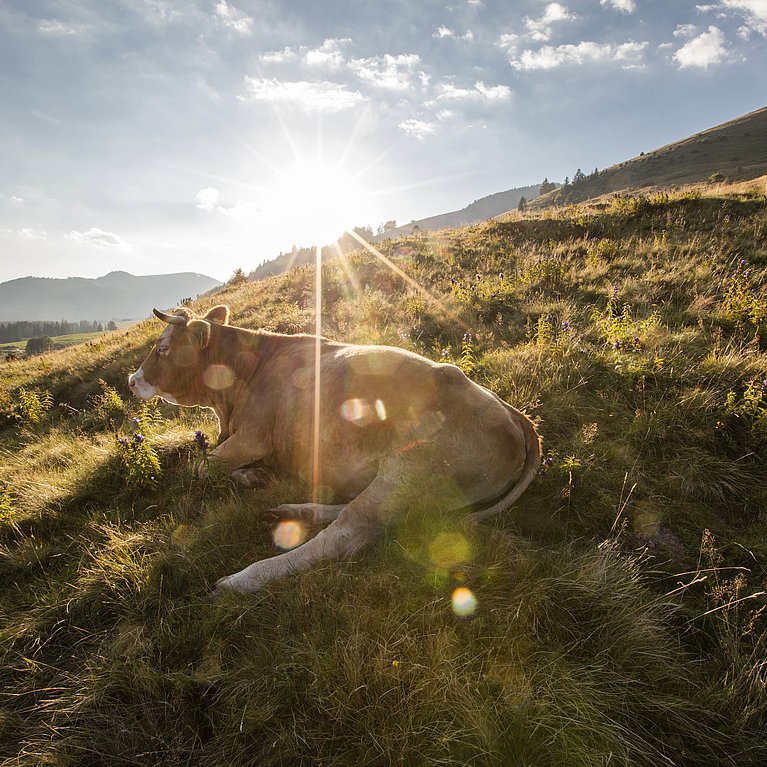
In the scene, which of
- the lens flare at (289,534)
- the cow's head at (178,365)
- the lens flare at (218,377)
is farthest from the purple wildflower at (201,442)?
the lens flare at (289,534)

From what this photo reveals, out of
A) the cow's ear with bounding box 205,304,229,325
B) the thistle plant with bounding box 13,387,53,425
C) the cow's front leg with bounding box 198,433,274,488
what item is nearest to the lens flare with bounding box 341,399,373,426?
the cow's front leg with bounding box 198,433,274,488

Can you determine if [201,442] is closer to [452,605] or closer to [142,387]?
[142,387]

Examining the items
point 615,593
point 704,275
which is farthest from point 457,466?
point 704,275

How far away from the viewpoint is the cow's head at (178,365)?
19.3 ft

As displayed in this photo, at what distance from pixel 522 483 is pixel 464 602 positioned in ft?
4.59

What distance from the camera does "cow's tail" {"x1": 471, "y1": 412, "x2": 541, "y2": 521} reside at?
3611 mm

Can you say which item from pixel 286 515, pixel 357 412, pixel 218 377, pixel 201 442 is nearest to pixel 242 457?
pixel 201 442

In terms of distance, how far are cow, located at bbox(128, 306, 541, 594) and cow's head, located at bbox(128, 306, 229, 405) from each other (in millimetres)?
1459

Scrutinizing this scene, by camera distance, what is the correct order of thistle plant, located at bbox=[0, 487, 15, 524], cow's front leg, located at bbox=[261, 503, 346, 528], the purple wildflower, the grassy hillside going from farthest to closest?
the purple wildflower, thistle plant, located at bbox=[0, 487, 15, 524], cow's front leg, located at bbox=[261, 503, 346, 528], the grassy hillside

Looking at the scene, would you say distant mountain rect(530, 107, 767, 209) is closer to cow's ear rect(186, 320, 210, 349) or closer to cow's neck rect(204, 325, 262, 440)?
cow's neck rect(204, 325, 262, 440)

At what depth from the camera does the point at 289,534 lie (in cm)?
363

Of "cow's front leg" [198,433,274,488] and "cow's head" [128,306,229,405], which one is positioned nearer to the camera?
"cow's front leg" [198,433,274,488]

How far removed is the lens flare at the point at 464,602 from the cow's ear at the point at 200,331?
499 centimetres

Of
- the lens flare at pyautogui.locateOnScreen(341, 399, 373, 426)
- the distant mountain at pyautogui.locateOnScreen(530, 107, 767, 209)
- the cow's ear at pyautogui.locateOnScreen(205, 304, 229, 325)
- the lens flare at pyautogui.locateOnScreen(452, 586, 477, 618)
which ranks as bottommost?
the lens flare at pyautogui.locateOnScreen(452, 586, 477, 618)
